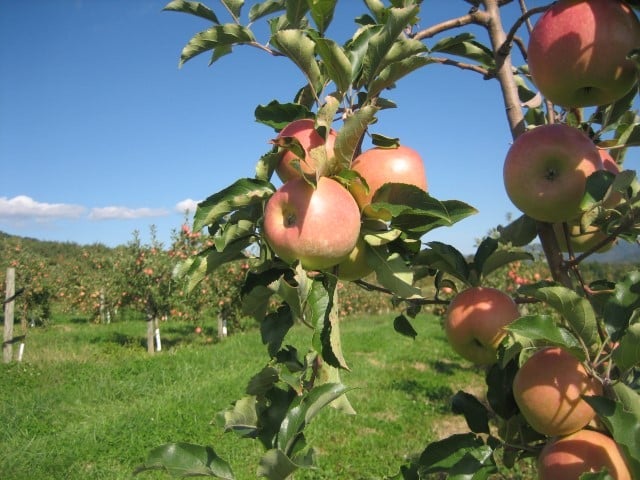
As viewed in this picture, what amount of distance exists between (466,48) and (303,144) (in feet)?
1.73

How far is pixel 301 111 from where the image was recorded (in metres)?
0.93

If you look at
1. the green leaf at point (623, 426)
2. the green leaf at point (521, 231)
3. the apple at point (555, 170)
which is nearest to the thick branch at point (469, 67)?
the apple at point (555, 170)

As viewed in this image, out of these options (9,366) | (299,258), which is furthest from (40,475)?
(299,258)

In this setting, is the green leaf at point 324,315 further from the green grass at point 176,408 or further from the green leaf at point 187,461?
the green grass at point 176,408

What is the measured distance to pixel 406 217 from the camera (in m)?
0.82

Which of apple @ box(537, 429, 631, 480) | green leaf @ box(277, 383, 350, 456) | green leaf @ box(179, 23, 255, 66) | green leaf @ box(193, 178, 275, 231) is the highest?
green leaf @ box(179, 23, 255, 66)

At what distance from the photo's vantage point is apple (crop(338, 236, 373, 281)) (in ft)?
2.87

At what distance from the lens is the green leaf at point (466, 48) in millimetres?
1053

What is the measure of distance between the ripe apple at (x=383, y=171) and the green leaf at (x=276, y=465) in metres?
0.39

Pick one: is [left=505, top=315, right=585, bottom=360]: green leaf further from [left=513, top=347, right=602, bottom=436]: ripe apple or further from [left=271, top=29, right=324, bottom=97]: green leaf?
[left=271, top=29, right=324, bottom=97]: green leaf

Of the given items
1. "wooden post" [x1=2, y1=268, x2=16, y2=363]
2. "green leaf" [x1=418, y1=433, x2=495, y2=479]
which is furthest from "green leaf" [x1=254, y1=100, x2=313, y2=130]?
"wooden post" [x1=2, y1=268, x2=16, y2=363]

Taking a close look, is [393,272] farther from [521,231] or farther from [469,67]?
[469,67]

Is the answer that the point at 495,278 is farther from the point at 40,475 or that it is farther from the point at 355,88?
the point at 355,88

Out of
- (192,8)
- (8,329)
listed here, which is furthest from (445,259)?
(8,329)
